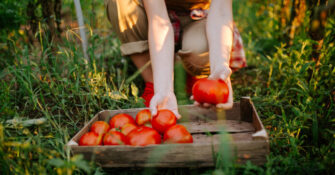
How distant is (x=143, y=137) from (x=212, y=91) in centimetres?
43

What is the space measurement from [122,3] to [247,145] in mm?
1339

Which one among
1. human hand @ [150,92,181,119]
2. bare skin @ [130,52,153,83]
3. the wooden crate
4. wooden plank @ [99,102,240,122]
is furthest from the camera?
bare skin @ [130,52,153,83]

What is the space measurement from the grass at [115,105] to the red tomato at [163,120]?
0.79ft

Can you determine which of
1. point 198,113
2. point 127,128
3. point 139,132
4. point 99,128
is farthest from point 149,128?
point 198,113

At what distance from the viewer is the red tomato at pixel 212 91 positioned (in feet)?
4.49

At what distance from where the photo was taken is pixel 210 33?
1.68 metres

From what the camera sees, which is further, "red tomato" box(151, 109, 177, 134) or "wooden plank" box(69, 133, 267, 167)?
"red tomato" box(151, 109, 177, 134)

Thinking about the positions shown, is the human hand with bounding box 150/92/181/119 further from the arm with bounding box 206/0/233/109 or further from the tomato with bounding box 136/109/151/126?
the arm with bounding box 206/0/233/109

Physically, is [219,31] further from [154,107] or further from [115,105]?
[115,105]

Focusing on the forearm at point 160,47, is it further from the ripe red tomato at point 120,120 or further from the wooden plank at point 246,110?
the wooden plank at point 246,110

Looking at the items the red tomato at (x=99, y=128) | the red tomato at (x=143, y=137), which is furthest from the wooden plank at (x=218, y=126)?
the red tomato at (x=99, y=128)

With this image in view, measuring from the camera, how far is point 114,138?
1.31m

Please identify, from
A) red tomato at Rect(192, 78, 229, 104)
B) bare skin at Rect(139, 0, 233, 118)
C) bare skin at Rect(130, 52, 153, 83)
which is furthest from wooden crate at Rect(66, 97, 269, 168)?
bare skin at Rect(130, 52, 153, 83)

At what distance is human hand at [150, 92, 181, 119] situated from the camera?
4.94ft
